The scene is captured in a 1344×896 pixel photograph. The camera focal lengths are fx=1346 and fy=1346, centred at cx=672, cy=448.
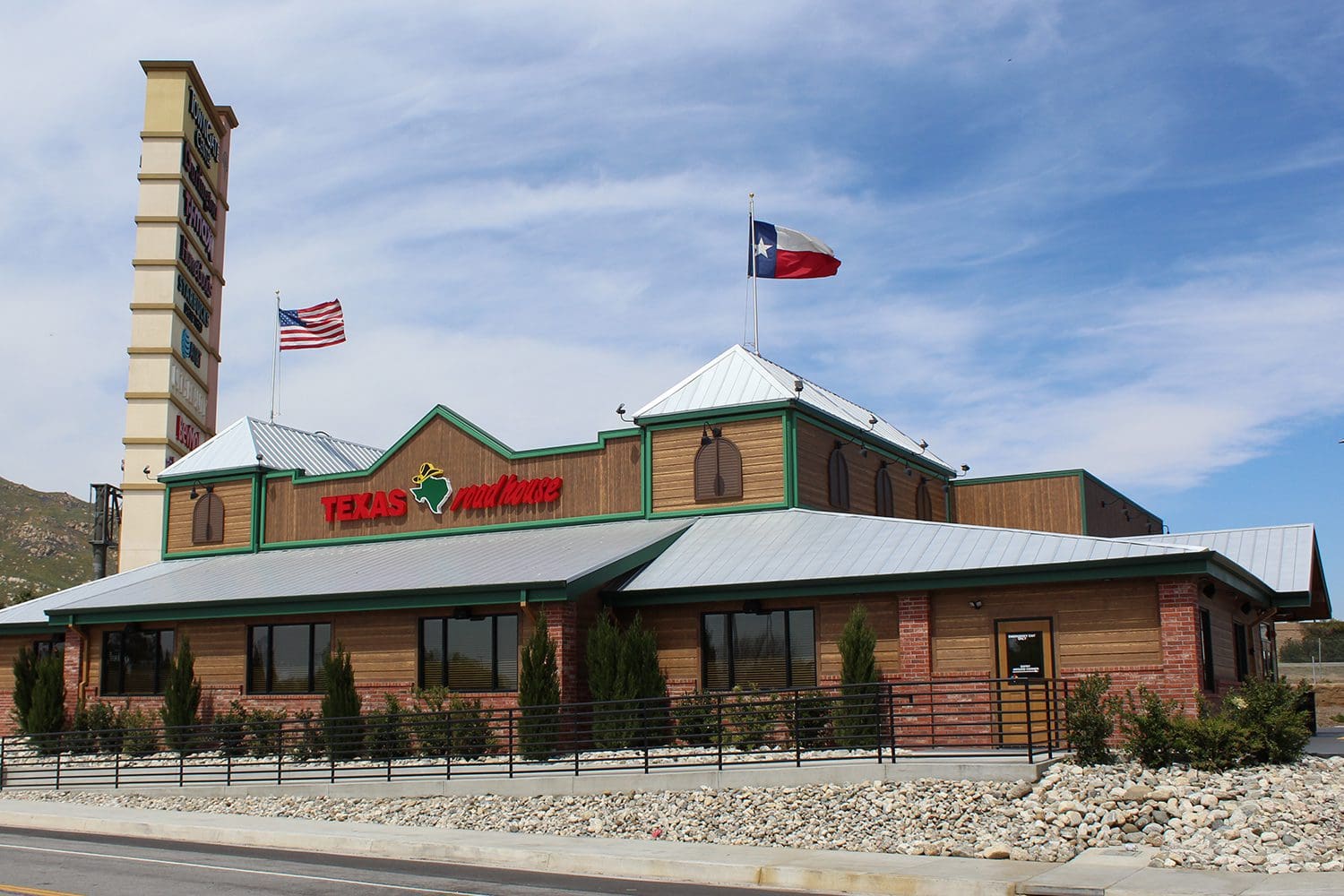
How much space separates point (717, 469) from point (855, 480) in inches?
154

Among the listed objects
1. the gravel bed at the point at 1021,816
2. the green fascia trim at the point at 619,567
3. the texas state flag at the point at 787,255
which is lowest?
the gravel bed at the point at 1021,816

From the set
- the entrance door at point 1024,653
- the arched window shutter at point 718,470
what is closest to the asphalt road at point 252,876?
the entrance door at point 1024,653

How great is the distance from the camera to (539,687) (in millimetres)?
25047

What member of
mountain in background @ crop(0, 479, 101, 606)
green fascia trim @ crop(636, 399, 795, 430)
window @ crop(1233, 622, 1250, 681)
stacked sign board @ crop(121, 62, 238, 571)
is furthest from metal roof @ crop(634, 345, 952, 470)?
mountain in background @ crop(0, 479, 101, 606)

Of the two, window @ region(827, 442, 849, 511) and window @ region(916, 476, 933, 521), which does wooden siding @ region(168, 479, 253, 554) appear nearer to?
window @ region(827, 442, 849, 511)

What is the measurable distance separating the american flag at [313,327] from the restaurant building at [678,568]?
292 cm

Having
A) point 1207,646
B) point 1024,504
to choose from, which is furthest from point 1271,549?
point 1207,646

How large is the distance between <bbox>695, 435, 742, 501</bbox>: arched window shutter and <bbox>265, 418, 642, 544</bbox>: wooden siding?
168cm

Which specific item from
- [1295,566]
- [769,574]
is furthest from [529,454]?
[1295,566]

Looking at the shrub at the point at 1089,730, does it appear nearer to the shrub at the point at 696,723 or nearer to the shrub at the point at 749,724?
the shrub at the point at 749,724

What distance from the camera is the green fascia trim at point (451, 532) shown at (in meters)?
31.5

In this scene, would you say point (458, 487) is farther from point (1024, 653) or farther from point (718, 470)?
point (1024, 653)

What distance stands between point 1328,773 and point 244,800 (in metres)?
17.4

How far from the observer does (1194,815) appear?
53.2ft
